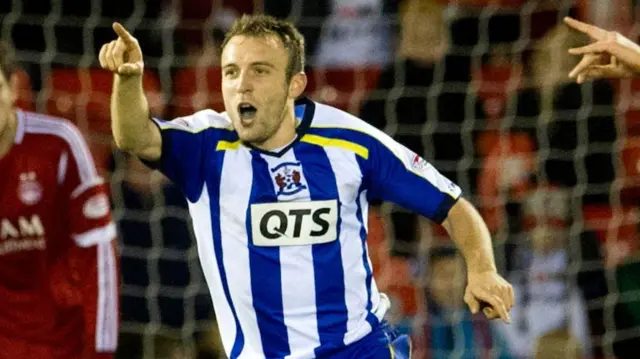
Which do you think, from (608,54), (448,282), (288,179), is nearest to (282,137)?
(288,179)

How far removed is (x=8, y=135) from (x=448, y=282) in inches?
71.6

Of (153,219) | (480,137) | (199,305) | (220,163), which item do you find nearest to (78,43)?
(153,219)

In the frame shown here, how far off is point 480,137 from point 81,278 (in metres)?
1.96

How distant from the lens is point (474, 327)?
4801 millimetres

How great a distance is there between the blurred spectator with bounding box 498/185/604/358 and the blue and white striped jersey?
183 cm

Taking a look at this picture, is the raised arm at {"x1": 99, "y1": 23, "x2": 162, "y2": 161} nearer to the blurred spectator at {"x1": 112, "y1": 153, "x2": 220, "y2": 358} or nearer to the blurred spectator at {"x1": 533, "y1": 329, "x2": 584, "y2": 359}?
the blurred spectator at {"x1": 112, "y1": 153, "x2": 220, "y2": 358}

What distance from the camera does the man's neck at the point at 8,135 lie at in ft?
11.7

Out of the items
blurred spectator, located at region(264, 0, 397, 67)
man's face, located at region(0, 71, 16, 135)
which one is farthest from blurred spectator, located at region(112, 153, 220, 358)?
man's face, located at region(0, 71, 16, 135)

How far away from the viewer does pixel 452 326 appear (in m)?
4.75

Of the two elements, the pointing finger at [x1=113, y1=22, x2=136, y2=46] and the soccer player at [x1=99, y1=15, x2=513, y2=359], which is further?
the soccer player at [x1=99, y1=15, x2=513, y2=359]

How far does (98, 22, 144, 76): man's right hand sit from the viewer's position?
108 inches

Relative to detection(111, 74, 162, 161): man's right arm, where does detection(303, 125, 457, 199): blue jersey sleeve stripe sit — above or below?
below

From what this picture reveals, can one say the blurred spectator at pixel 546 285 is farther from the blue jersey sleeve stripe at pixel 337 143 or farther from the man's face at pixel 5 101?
the man's face at pixel 5 101

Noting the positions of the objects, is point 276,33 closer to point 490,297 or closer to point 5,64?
point 490,297
